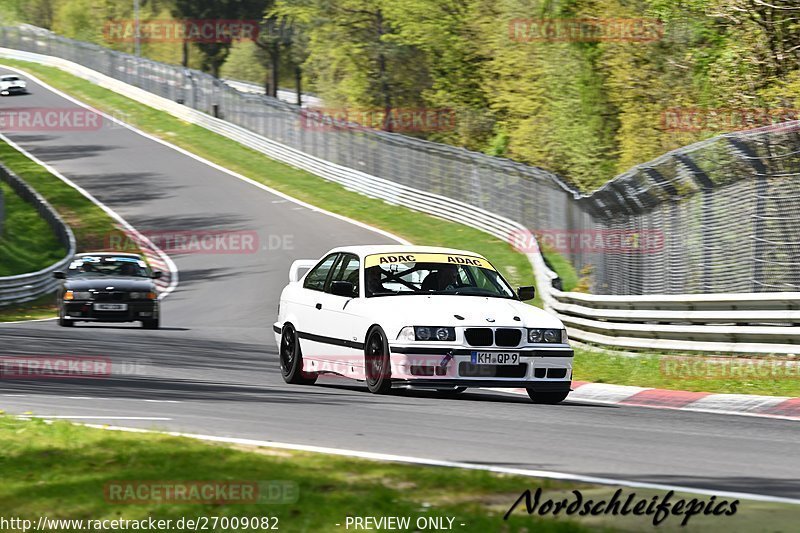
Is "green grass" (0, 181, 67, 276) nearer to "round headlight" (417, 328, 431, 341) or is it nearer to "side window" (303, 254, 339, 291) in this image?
"side window" (303, 254, 339, 291)

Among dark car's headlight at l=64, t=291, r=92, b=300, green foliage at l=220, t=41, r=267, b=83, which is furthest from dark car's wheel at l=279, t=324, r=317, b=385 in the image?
green foliage at l=220, t=41, r=267, b=83

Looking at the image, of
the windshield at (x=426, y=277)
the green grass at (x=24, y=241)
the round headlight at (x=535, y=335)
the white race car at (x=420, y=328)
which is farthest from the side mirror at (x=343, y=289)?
the green grass at (x=24, y=241)

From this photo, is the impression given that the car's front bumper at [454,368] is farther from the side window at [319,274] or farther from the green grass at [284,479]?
the green grass at [284,479]

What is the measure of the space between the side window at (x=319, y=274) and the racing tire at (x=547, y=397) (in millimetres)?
2559

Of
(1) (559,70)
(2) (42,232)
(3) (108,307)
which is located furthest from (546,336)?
(1) (559,70)

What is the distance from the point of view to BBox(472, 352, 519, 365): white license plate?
11.8m

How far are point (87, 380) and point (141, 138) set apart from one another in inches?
2000

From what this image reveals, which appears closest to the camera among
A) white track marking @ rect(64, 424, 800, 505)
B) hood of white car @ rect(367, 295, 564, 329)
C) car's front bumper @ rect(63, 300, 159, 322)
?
white track marking @ rect(64, 424, 800, 505)

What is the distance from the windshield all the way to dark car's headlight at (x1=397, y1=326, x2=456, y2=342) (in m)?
0.99

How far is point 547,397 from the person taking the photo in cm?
1268

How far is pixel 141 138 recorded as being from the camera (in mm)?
63188

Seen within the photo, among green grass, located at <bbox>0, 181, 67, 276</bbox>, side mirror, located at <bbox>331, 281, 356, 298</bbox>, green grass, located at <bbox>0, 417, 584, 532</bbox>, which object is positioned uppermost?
green grass, located at <bbox>0, 417, 584, 532</bbox>

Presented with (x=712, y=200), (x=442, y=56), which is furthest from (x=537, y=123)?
(x=712, y=200)

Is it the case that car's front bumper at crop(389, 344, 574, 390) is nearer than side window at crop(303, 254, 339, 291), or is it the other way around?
car's front bumper at crop(389, 344, 574, 390)
